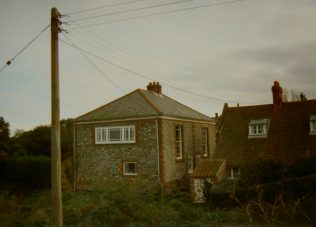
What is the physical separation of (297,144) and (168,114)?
979 cm

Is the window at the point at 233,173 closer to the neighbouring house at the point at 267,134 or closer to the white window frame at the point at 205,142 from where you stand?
the neighbouring house at the point at 267,134

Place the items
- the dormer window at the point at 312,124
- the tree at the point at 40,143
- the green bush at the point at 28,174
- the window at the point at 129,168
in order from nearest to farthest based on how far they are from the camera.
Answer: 1. the dormer window at the point at 312,124
2. the window at the point at 129,168
3. the green bush at the point at 28,174
4. the tree at the point at 40,143

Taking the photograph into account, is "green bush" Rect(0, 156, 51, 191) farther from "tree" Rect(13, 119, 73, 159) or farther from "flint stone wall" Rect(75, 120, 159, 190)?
"tree" Rect(13, 119, 73, 159)

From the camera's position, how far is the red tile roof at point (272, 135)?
92.9 feet

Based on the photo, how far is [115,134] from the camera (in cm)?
3222

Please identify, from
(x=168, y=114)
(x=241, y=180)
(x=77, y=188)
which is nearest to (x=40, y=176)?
(x=77, y=188)

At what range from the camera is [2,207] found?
21344mm

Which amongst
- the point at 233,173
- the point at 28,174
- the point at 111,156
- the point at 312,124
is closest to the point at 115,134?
the point at 111,156

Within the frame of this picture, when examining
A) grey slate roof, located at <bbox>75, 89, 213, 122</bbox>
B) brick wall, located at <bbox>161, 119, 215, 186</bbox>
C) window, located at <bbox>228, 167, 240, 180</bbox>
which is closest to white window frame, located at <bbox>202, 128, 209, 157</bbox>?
brick wall, located at <bbox>161, 119, 215, 186</bbox>

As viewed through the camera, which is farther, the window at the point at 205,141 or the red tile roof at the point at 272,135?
the window at the point at 205,141

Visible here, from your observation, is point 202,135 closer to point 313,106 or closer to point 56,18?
point 313,106

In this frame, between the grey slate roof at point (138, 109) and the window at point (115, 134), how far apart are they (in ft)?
2.93

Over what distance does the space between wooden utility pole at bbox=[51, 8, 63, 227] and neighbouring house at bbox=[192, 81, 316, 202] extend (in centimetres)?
1706

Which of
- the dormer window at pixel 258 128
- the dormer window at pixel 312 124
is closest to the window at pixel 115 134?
the dormer window at pixel 258 128
